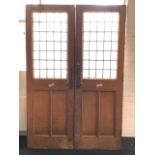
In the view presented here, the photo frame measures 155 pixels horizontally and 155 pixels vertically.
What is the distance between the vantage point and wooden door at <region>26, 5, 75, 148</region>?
4059mm

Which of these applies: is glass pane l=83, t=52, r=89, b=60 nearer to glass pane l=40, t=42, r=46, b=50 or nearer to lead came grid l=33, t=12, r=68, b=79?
lead came grid l=33, t=12, r=68, b=79

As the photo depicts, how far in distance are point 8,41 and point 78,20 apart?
316 cm

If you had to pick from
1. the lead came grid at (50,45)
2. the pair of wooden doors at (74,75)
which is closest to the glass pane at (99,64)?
the pair of wooden doors at (74,75)

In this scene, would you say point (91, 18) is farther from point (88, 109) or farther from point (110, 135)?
point (110, 135)

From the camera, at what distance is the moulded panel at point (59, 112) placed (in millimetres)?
4125

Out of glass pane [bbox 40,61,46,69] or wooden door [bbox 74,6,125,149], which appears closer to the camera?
wooden door [bbox 74,6,125,149]

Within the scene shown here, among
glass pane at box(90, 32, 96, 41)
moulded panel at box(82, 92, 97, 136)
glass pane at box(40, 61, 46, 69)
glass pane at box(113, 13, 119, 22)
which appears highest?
glass pane at box(113, 13, 119, 22)

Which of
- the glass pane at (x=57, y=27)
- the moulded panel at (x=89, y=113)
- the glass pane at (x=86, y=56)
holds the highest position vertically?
the glass pane at (x=57, y=27)

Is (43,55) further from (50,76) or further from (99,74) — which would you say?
(99,74)

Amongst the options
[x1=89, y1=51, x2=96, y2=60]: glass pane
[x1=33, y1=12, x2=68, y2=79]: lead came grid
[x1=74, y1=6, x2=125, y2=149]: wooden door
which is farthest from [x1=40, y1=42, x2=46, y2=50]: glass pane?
[x1=89, y1=51, x2=96, y2=60]: glass pane

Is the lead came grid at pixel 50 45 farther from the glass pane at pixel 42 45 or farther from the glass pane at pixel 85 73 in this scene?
the glass pane at pixel 85 73

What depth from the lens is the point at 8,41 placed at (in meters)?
0.94

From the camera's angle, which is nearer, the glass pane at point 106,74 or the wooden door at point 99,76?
the wooden door at point 99,76
